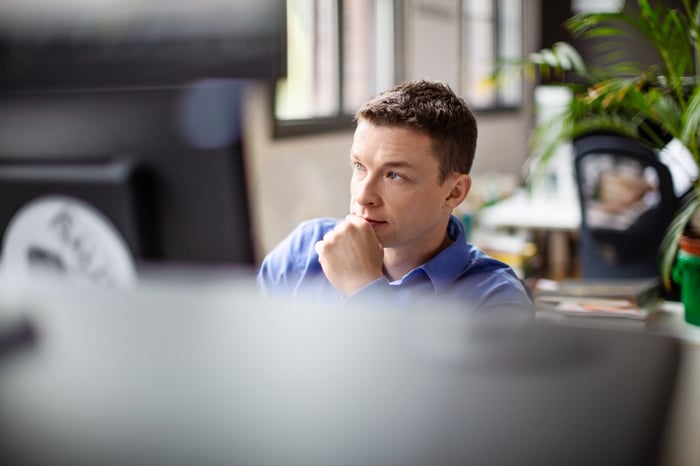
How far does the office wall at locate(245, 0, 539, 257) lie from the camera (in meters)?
0.35

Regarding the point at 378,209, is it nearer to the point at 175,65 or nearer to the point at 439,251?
the point at 439,251

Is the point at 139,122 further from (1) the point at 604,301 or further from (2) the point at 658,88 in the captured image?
(2) the point at 658,88

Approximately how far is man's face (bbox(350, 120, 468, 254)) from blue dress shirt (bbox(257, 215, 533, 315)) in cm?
7

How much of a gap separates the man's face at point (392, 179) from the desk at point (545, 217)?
2068 mm

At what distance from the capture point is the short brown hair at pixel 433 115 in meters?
0.90

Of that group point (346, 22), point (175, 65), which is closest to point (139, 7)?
point (175, 65)

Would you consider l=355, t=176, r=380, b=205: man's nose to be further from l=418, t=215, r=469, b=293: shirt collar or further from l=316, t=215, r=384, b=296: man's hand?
l=418, t=215, r=469, b=293: shirt collar

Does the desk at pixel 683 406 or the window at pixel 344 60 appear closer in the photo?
the desk at pixel 683 406

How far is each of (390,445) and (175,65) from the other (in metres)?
0.19

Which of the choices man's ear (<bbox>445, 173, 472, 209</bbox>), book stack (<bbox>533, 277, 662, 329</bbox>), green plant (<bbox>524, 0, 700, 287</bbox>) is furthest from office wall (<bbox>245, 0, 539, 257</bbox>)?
green plant (<bbox>524, 0, 700, 287</bbox>)

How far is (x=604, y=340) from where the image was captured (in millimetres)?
219

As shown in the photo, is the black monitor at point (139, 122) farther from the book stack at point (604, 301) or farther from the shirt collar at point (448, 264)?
the book stack at point (604, 301)

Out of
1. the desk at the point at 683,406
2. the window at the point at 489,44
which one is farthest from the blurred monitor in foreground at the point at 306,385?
the window at the point at 489,44

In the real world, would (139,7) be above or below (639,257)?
above
